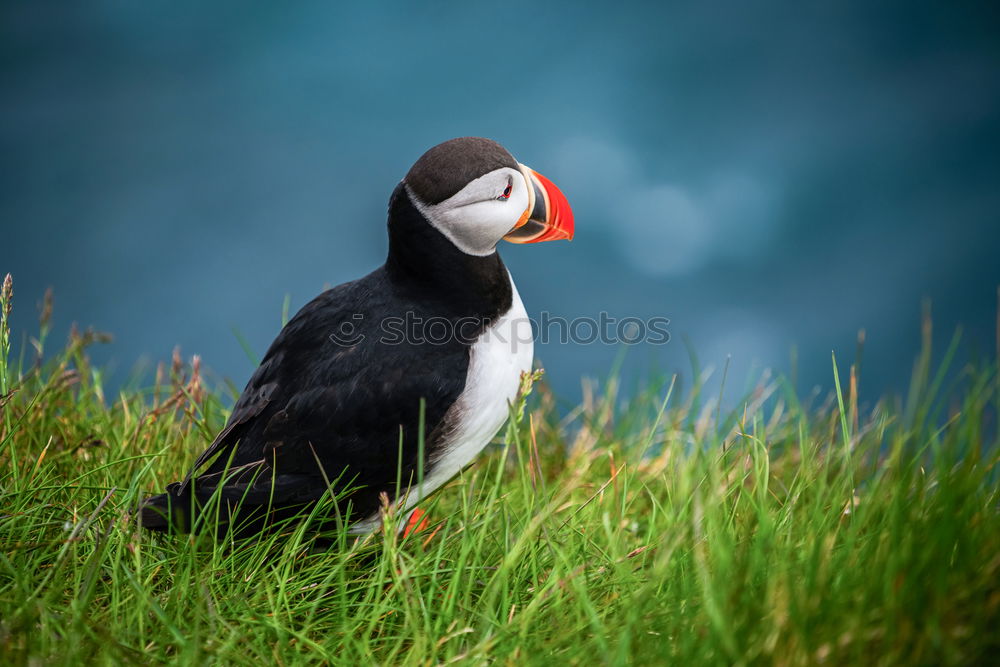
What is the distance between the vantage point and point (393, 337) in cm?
266

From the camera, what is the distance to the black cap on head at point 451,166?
257 centimetres

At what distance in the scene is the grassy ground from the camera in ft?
5.16

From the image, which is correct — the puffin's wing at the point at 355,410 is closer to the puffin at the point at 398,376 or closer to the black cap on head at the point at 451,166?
the puffin at the point at 398,376

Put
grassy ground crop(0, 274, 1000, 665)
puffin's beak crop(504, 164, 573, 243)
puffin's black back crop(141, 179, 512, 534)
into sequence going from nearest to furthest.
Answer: grassy ground crop(0, 274, 1000, 665) → puffin's black back crop(141, 179, 512, 534) → puffin's beak crop(504, 164, 573, 243)

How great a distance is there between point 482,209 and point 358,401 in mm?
748

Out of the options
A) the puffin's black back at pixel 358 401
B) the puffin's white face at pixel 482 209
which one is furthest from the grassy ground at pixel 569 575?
the puffin's white face at pixel 482 209

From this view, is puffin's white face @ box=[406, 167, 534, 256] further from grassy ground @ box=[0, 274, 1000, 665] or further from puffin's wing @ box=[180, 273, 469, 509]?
grassy ground @ box=[0, 274, 1000, 665]

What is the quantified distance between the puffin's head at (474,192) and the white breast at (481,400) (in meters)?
0.31

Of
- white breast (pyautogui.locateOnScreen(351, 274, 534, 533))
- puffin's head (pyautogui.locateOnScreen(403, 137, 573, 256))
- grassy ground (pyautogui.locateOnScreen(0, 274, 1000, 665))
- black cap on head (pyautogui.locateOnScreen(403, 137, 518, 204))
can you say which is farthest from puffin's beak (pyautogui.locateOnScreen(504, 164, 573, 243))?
grassy ground (pyautogui.locateOnScreen(0, 274, 1000, 665))

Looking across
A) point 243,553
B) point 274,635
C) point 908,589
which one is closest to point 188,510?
point 243,553

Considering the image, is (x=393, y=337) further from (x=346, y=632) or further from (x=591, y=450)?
(x=591, y=450)

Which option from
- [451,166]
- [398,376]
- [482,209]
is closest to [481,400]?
[398,376]

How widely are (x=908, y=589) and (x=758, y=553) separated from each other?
0.32 m

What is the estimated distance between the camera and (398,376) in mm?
2580
